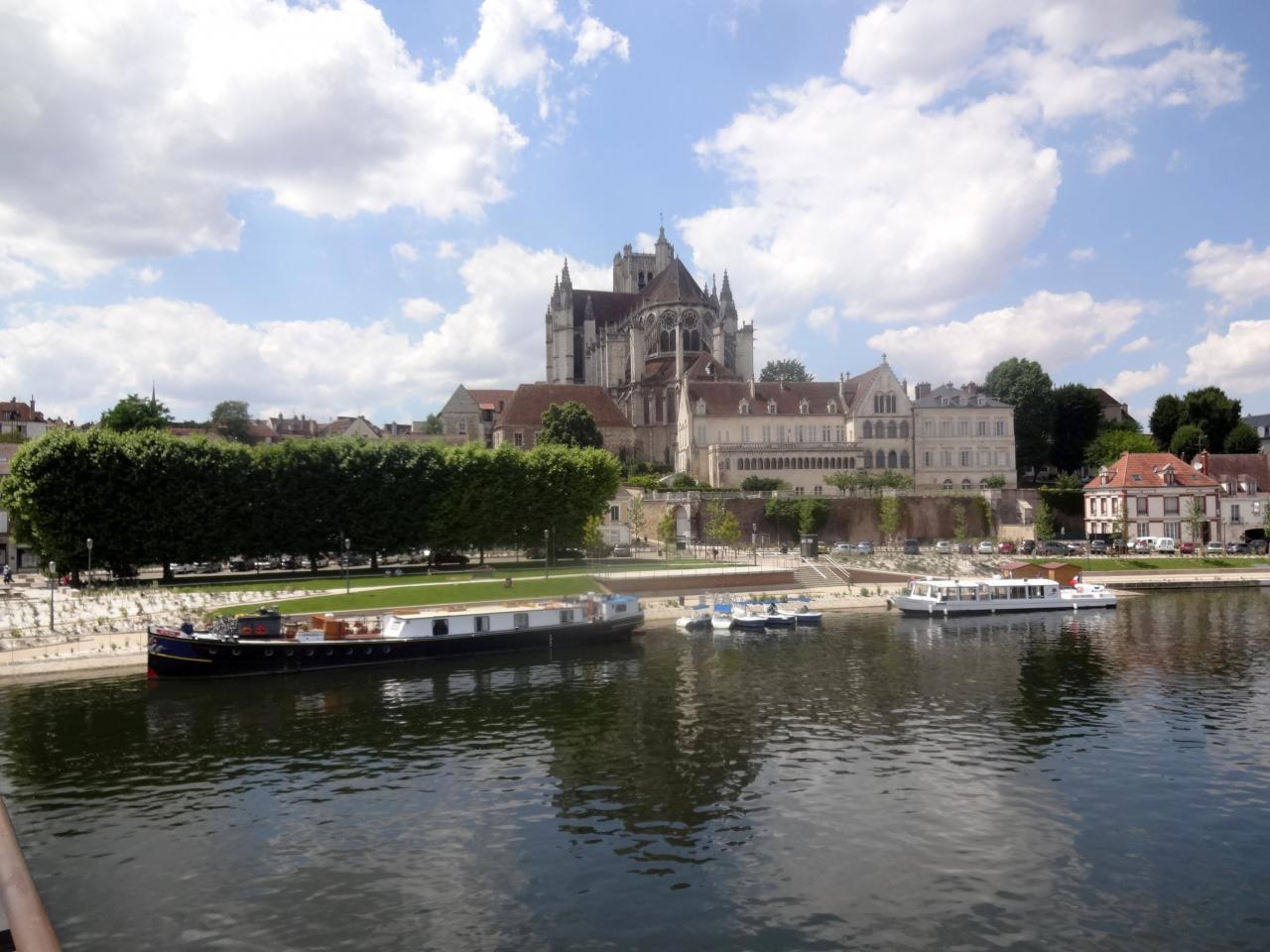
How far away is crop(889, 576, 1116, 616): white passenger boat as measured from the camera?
58656mm

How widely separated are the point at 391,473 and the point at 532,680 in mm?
34150

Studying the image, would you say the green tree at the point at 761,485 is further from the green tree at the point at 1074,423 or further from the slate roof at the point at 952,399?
the green tree at the point at 1074,423

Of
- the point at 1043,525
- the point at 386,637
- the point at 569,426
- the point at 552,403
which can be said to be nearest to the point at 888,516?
the point at 1043,525

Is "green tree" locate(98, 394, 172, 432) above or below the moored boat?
above

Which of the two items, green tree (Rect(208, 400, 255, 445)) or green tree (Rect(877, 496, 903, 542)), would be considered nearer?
green tree (Rect(877, 496, 903, 542))

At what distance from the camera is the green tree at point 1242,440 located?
102 meters

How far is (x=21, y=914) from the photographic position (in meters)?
11.6

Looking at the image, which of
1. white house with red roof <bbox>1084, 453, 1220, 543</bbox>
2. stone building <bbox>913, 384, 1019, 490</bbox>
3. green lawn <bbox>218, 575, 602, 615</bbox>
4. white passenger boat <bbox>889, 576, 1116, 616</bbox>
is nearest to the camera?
green lawn <bbox>218, 575, 602, 615</bbox>

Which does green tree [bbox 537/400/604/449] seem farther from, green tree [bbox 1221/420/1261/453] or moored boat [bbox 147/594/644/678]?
green tree [bbox 1221/420/1261/453]

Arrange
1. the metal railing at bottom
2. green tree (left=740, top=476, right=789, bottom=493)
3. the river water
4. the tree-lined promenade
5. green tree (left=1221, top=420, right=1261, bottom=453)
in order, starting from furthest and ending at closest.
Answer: green tree (left=1221, top=420, right=1261, bottom=453) → green tree (left=740, top=476, right=789, bottom=493) → the tree-lined promenade → the river water → the metal railing at bottom

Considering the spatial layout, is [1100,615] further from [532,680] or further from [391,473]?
[391,473]

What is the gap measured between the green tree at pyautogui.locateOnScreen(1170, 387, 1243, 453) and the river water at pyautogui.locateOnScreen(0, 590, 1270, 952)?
78.8 m

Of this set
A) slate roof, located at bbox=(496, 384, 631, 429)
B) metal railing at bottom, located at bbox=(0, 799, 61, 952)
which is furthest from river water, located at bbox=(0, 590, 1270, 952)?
slate roof, located at bbox=(496, 384, 631, 429)

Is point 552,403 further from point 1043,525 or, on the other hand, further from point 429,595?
point 429,595
